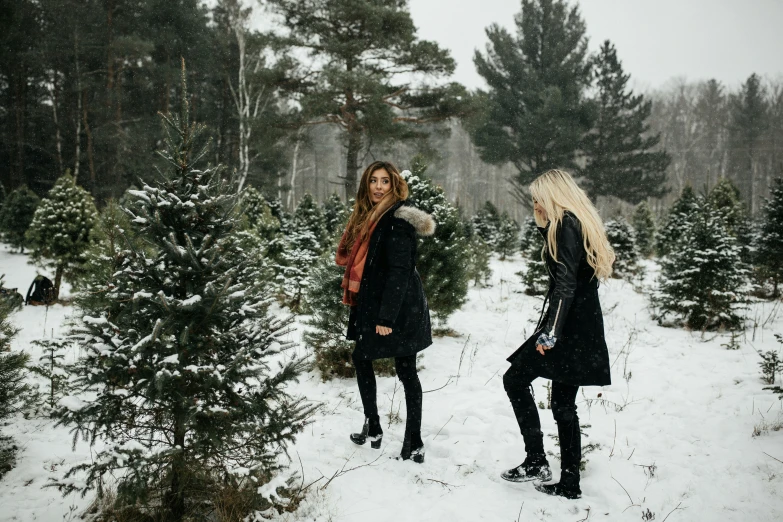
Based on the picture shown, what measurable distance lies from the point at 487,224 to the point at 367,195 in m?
17.7

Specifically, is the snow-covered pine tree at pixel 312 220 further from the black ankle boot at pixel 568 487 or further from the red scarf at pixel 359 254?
the black ankle boot at pixel 568 487

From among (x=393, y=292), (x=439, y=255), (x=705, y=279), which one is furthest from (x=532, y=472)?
(x=705, y=279)

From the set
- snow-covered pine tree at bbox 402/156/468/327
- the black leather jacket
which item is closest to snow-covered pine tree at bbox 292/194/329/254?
snow-covered pine tree at bbox 402/156/468/327

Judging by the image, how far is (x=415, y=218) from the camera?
2.93 meters

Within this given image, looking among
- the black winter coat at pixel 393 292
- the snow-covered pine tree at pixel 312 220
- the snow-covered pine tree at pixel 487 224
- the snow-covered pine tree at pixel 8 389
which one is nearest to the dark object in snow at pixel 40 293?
the snow-covered pine tree at pixel 312 220

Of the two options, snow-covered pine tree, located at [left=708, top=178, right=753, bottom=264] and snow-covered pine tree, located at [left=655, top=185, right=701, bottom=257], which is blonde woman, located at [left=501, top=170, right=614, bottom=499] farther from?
snow-covered pine tree, located at [left=655, top=185, right=701, bottom=257]

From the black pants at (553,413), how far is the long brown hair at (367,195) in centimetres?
149

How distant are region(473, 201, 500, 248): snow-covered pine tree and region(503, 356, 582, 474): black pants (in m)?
16.4

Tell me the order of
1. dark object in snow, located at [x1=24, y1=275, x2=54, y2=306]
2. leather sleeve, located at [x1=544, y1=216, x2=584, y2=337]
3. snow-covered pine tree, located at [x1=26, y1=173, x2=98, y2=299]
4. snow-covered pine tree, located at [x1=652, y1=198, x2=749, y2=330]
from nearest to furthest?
1. leather sleeve, located at [x1=544, y1=216, x2=584, y2=337]
2. snow-covered pine tree, located at [x1=652, y1=198, x2=749, y2=330]
3. dark object in snow, located at [x1=24, y1=275, x2=54, y2=306]
4. snow-covered pine tree, located at [x1=26, y1=173, x2=98, y2=299]

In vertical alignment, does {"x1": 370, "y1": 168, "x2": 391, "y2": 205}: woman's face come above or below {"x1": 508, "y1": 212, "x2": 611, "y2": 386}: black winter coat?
above

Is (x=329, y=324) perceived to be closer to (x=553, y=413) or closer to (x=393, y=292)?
(x=393, y=292)

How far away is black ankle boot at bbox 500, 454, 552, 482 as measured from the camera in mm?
2818

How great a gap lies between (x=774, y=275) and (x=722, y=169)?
35.7m

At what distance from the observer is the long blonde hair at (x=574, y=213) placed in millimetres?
2504
